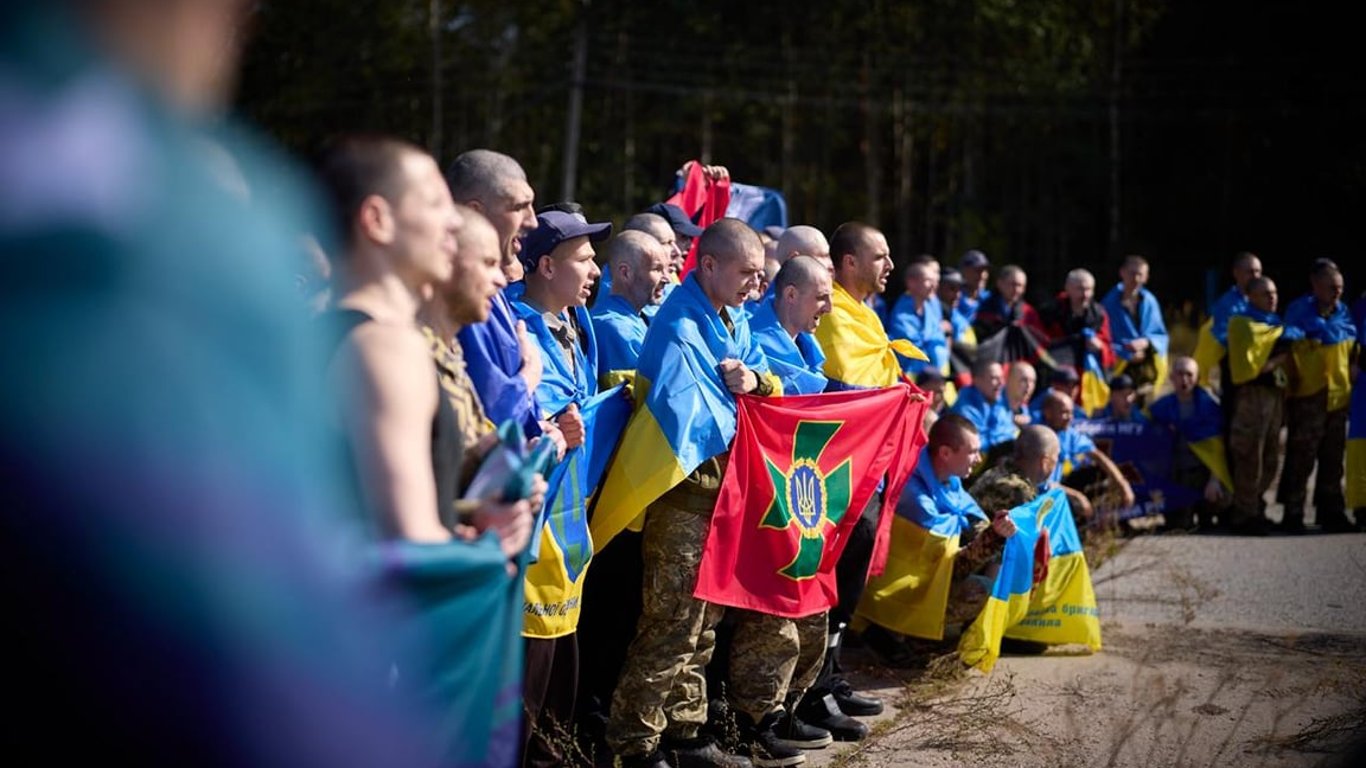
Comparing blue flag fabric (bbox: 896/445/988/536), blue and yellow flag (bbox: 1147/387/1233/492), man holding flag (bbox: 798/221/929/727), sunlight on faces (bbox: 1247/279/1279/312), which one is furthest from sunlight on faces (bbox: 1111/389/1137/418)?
man holding flag (bbox: 798/221/929/727)

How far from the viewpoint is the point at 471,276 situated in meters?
2.78

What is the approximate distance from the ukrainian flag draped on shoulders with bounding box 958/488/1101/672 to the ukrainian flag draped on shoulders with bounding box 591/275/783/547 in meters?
2.09

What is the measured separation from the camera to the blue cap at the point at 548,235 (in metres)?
4.62

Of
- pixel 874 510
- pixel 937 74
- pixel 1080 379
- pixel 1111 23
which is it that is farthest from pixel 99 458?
pixel 1111 23

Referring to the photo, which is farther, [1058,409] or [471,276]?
[1058,409]

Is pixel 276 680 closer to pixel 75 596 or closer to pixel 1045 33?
pixel 75 596

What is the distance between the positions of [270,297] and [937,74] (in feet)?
89.8

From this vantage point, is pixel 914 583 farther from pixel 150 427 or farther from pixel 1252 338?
pixel 1252 338

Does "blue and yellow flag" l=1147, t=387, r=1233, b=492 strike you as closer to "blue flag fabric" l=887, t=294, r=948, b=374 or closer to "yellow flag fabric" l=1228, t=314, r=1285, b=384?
"yellow flag fabric" l=1228, t=314, r=1285, b=384

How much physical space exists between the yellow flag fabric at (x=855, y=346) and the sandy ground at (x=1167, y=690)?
1.36 m

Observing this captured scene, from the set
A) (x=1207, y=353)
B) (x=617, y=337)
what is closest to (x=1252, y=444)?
(x=1207, y=353)

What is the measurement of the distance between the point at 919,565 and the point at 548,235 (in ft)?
9.15

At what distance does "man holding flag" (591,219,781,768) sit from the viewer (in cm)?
475

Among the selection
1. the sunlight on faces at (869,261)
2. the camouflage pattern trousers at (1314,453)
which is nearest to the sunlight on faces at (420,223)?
the sunlight on faces at (869,261)
